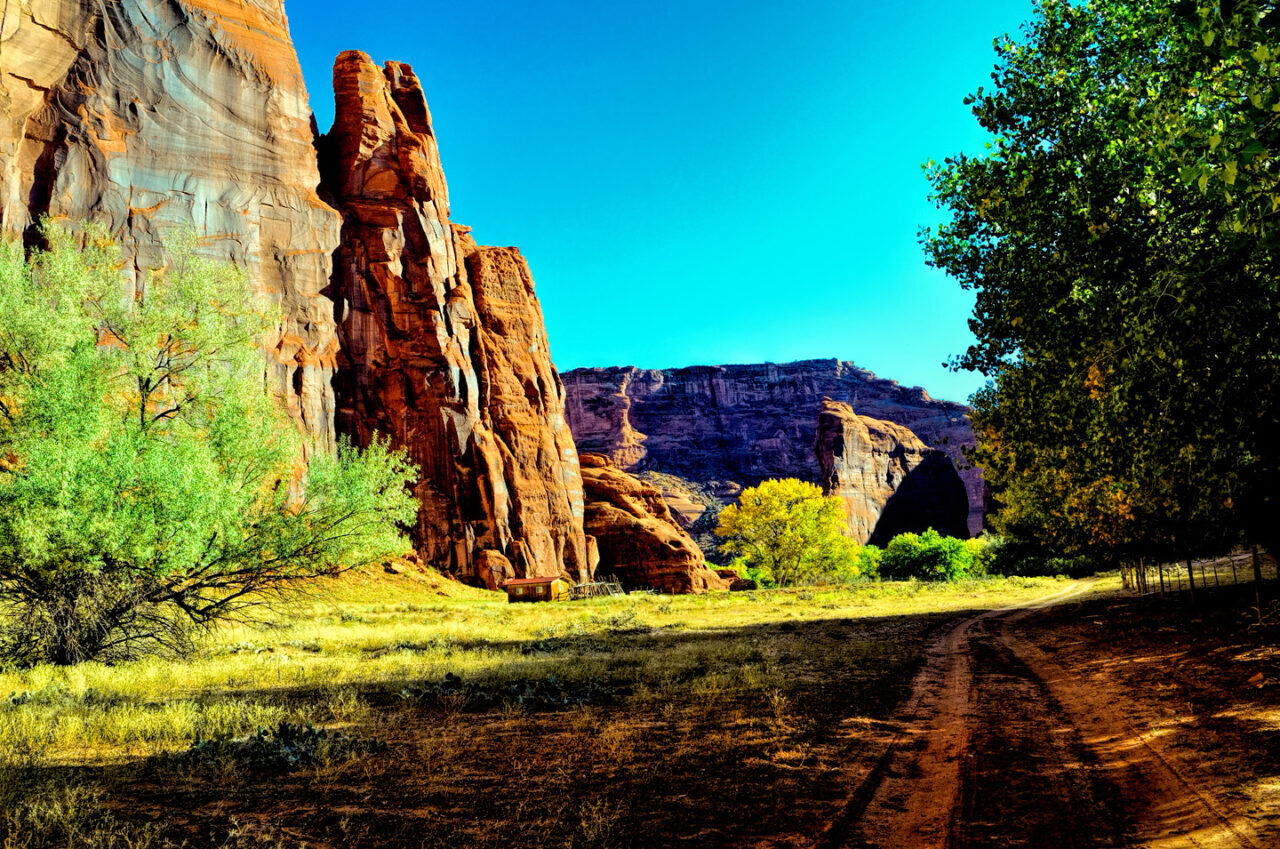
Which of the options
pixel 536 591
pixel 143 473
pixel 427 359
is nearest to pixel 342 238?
pixel 427 359

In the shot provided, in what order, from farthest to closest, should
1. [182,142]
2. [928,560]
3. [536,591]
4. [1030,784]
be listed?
[928,560]
[536,591]
[182,142]
[1030,784]

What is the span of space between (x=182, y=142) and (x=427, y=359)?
75.6ft

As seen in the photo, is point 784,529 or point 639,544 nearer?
point 784,529

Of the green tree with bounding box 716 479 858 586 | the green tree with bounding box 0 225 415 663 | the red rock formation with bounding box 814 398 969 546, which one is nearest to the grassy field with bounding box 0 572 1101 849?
the green tree with bounding box 0 225 415 663

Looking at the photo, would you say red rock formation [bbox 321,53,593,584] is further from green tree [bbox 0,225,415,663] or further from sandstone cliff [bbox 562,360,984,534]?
sandstone cliff [bbox 562,360,984,534]

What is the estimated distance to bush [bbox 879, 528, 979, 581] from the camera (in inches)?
2672

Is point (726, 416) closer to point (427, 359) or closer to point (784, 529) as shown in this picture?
point (784, 529)

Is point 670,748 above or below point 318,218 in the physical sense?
below

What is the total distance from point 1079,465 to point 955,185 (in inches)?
246

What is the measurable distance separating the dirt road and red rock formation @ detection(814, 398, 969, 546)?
406 feet

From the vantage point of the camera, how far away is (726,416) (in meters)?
185

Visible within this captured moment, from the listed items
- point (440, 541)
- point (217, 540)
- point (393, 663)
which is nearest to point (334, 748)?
point (393, 663)

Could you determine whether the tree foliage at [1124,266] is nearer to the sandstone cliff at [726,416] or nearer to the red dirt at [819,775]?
the red dirt at [819,775]

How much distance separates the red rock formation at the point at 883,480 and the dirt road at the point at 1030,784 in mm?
123710
